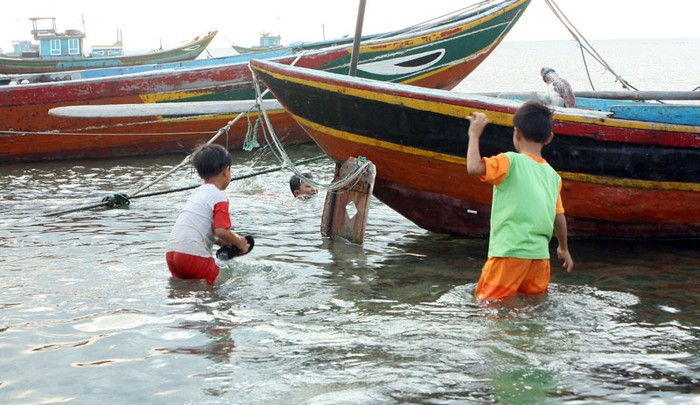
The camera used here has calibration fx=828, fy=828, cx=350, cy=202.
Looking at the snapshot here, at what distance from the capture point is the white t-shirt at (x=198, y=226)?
5.09m

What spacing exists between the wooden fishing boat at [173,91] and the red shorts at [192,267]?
6.84m

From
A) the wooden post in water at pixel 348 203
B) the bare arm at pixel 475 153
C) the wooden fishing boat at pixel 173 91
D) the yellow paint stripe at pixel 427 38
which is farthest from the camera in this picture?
the yellow paint stripe at pixel 427 38

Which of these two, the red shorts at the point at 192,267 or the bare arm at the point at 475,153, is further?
the red shorts at the point at 192,267

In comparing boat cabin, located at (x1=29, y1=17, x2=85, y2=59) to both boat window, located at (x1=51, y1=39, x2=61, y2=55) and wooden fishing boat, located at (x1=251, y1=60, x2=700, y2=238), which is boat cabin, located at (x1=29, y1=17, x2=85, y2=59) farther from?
wooden fishing boat, located at (x1=251, y1=60, x2=700, y2=238)

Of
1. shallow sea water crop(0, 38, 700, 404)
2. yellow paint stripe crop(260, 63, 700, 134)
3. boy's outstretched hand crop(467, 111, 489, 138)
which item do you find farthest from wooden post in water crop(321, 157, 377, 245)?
boy's outstretched hand crop(467, 111, 489, 138)

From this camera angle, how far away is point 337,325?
450 cm

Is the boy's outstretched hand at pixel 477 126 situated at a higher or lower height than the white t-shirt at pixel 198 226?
higher

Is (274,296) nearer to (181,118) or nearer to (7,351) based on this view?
(7,351)

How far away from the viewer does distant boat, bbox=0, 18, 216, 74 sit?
1009 inches

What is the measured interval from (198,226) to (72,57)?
86.1 ft

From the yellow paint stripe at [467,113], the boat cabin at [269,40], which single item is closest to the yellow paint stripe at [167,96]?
the yellow paint stripe at [467,113]

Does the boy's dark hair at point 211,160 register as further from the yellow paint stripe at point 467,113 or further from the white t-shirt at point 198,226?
the yellow paint stripe at point 467,113

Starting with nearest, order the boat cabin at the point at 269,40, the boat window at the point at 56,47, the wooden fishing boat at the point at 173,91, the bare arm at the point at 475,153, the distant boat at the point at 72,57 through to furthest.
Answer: the bare arm at the point at 475,153
the wooden fishing boat at the point at 173,91
the distant boat at the point at 72,57
the boat window at the point at 56,47
the boat cabin at the point at 269,40

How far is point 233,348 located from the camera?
13.3 feet
